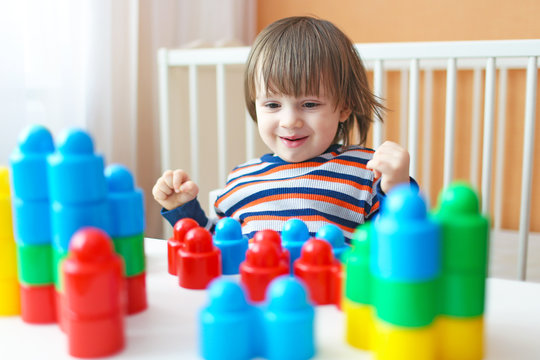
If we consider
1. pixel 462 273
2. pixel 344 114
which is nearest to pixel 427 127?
pixel 344 114

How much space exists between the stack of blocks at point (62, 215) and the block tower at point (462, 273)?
24cm

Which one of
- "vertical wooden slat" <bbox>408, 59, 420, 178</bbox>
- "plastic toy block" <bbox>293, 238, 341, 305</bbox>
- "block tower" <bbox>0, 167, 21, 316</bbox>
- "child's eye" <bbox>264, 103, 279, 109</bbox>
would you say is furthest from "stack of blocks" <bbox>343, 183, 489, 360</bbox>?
"vertical wooden slat" <bbox>408, 59, 420, 178</bbox>

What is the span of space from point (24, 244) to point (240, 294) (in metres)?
0.21

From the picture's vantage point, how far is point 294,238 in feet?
2.06

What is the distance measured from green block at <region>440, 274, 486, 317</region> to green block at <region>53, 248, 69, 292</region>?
289mm

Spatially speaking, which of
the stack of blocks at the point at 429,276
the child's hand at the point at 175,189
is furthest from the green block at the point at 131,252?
the child's hand at the point at 175,189

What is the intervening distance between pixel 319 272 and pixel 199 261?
13cm

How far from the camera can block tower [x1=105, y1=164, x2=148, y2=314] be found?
0.49 m

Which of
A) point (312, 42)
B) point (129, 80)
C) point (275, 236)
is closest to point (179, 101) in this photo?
point (129, 80)

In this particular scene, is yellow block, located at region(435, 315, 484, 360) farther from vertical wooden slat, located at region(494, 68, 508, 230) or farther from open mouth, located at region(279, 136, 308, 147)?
vertical wooden slat, located at region(494, 68, 508, 230)

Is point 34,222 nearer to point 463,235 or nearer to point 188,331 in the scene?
point 188,331

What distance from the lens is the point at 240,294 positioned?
41 centimetres

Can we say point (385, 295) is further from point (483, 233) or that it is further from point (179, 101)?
point (179, 101)

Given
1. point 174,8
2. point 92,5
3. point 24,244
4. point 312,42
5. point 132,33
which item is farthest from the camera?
point 174,8
